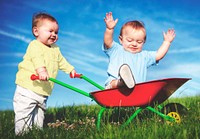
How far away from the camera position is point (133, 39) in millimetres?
4535

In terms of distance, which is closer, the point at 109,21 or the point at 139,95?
the point at 139,95

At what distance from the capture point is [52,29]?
4273mm

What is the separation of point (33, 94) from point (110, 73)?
40.8 inches

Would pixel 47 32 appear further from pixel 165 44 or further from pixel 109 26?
pixel 165 44

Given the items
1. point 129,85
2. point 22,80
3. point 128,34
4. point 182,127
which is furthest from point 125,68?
point 22,80

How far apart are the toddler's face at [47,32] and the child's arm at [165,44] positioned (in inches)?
57.1

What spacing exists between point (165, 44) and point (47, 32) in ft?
5.44

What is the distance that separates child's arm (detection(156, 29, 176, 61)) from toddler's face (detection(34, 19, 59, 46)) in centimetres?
145

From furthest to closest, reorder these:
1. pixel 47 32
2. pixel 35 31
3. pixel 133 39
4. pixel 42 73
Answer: pixel 133 39
pixel 35 31
pixel 47 32
pixel 42 73

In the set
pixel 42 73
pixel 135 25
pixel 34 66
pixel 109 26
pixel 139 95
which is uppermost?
pixel 135 25

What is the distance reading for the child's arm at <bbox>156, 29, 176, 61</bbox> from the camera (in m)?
4.67

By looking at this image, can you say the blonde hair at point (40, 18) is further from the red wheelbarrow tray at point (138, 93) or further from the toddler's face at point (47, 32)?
the red wheelbarrow tray at point (138, 93)

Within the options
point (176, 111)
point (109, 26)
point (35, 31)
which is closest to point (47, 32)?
point (35, 31)

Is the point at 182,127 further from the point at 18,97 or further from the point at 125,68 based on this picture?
the point at 18,97
